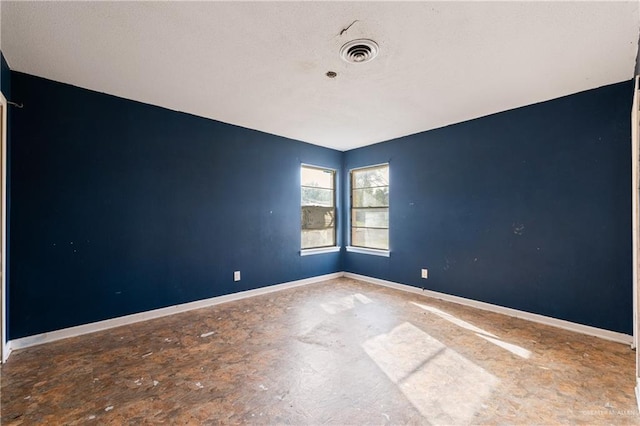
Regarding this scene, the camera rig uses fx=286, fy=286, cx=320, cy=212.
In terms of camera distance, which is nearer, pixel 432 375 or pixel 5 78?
pixel 432 375

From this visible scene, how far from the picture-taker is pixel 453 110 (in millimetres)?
3578

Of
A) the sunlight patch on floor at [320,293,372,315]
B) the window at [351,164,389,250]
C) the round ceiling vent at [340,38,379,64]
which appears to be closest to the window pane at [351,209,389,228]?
the window at [351,164,389,250]

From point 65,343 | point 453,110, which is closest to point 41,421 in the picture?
point 65,343

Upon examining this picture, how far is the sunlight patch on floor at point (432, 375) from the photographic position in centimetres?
182

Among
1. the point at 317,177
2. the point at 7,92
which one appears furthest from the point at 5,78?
the point at 317,177

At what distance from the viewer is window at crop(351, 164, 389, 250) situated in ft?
16.6

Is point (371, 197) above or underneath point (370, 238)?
above

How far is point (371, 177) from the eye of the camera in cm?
531

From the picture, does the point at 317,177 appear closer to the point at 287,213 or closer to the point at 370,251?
the point at 287,213

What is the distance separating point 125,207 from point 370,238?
150 inches

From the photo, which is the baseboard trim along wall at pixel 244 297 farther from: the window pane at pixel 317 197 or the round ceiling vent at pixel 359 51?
the round ceiling vent at pixel 359 51

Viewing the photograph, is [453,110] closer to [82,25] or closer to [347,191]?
[347,191]

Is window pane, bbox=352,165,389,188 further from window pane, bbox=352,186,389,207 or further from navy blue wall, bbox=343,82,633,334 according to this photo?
navy blue wall, bbox=343,82,633,334

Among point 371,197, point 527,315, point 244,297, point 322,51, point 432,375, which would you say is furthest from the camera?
point 371,197
